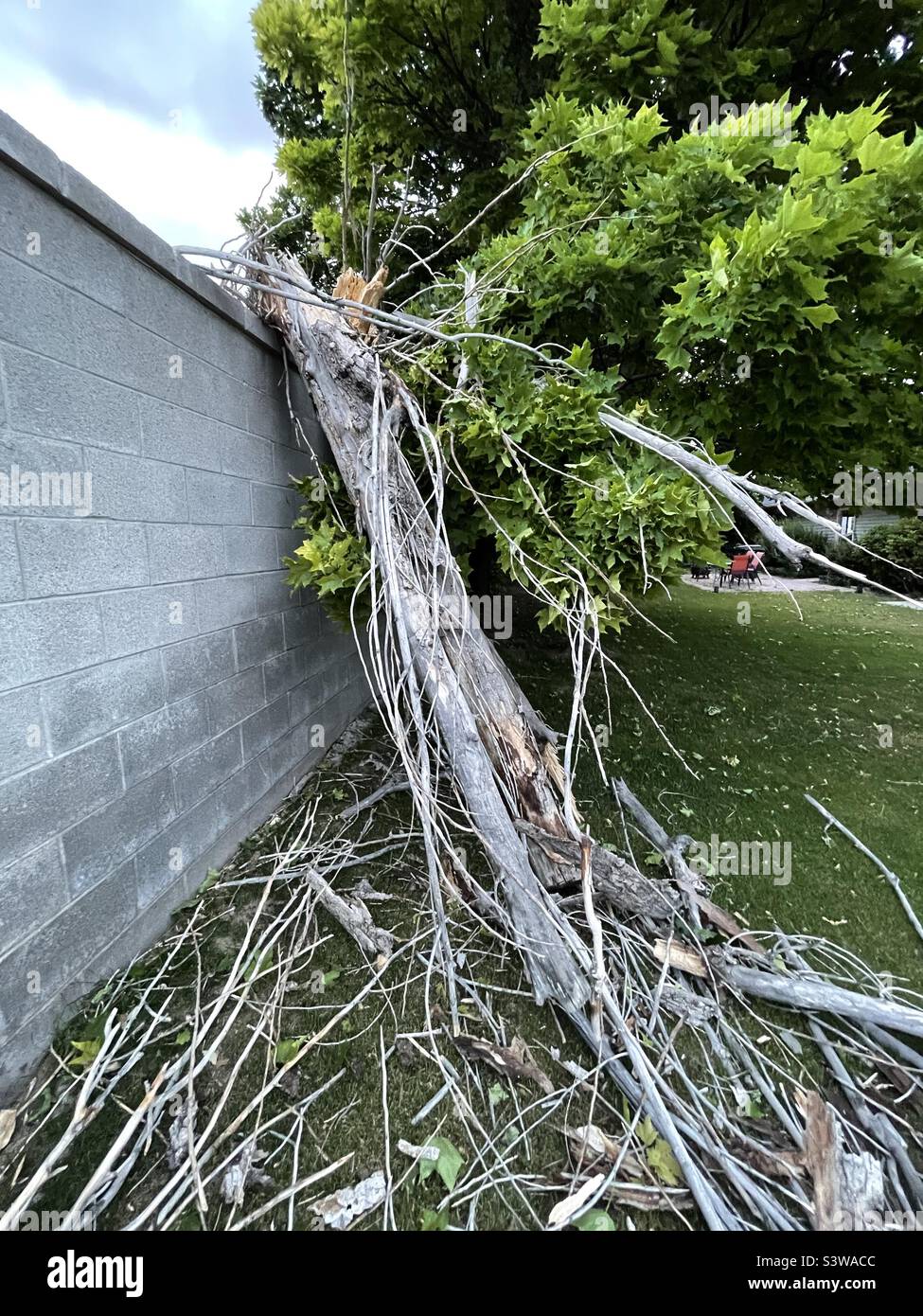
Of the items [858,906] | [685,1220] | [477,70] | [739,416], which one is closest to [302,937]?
[685,1220]

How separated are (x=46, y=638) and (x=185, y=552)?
670mm

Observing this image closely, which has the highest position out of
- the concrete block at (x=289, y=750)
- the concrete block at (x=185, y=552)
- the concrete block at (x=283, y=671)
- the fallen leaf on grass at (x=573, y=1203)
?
the concrete block at (x=185, y=552)

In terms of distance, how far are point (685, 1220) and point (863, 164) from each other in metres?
3.51

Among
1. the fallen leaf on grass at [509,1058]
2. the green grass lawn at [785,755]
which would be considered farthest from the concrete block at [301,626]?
the fallen leaf on grass at [509,1058]

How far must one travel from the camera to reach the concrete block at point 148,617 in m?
1.68

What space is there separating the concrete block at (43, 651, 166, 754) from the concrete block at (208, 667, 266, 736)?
32 cm

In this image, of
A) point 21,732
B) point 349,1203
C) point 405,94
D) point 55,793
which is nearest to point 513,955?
point 349,1203

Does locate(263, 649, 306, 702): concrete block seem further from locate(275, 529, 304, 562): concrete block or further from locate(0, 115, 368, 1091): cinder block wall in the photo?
locate(275, 529, 304, 562): concrete block

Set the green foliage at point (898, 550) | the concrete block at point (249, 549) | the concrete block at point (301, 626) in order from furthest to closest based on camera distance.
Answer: the green foliage at point (898, 550), the concrete block at point (301, 626), the concrete block at point (249, 549)

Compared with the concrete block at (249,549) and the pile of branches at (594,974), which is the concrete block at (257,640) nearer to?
the concrete block at (249,549)

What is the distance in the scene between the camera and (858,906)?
7.10 ft

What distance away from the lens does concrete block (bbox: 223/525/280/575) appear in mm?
2324
